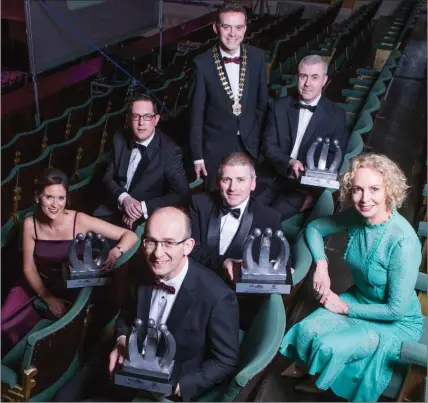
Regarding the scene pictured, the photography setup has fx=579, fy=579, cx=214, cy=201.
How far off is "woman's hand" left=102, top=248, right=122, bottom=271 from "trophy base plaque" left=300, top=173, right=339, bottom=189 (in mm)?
868

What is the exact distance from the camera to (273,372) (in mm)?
2189

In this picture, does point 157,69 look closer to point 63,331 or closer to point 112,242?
point 112,242

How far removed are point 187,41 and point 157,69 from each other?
1100mm

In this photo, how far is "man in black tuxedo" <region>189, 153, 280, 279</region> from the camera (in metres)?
2.04

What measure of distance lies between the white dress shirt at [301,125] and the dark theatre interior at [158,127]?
15 cm

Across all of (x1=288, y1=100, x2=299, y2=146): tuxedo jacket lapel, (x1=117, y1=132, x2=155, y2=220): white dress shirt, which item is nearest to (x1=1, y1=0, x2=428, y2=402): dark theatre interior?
(x1=117, y1=132, x2=155, y2=220): white dress shirt

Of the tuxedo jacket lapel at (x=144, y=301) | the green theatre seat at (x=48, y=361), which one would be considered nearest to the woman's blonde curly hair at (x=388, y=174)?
the tuxedo jacket lapel at (x=144, y=301)

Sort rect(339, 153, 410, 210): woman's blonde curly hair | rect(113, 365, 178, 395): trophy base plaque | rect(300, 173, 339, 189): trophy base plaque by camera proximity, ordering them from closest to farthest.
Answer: rect(113, 365, 178, 395): trophy base plaque
rect(339, 153, 410, 210): woman's blonde curly hair
rect(300, 173, 339, 189): trophy base plaque

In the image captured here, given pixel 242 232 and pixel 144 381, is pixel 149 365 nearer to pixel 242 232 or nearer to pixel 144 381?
pixel 144 381

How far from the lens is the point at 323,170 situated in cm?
243

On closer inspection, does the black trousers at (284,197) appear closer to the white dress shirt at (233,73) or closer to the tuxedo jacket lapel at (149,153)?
the white dress shirt at (233,73)

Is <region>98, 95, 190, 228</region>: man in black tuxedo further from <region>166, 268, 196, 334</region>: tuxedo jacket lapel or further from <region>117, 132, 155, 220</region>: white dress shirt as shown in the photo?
<region>166, 268, 196, 334</region>: tuxedo jacket lapel

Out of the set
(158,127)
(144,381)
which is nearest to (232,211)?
(144,381)

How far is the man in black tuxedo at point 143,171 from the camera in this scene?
8.26ft
